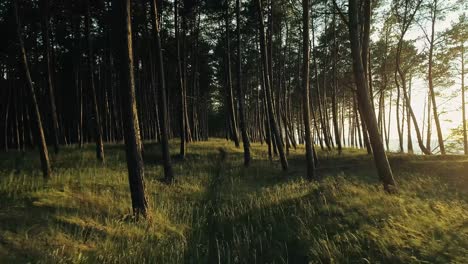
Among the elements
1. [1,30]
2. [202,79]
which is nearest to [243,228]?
[1,30]

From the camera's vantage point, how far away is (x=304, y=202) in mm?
9742

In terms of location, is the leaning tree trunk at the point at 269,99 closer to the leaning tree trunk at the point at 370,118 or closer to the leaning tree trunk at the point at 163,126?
the leaning tree trunk at the point at 163,126

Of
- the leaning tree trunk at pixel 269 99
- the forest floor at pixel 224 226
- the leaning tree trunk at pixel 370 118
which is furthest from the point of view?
the leaning tree trunk at pixel 269 99

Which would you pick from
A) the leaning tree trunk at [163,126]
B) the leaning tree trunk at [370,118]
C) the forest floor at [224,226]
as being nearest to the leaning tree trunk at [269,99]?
the leaning tree trunk at [163,126]

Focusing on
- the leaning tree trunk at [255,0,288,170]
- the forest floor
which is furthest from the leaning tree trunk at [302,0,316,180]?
the forest floor

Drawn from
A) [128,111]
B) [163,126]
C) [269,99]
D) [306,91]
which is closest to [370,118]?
[306,91]

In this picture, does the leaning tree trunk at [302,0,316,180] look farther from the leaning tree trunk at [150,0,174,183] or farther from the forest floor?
the leaning tree trunk at [150,0,174,183]

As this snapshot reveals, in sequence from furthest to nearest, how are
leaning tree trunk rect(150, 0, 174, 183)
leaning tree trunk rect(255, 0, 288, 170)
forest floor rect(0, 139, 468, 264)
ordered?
leaning tree trunk rect(255, 0, 288, 170), leaning tree trunk rect(150, 0, 174, 183), forest floor rect(0, 139, 468, 264)

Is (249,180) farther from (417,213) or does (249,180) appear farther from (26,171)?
(417,213)

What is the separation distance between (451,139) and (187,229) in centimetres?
3050

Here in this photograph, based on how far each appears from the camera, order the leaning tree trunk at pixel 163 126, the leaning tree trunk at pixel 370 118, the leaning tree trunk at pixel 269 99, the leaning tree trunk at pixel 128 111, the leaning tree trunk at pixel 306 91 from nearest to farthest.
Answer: the leaning tree trunk at pixel 128 111, the leaning tree trunk at pixel 370 118, the leaning tree trunk at pixel 163 126, the leaning tree trunk at pixel 306 91, the leaning tree trunk at pixel 269 99

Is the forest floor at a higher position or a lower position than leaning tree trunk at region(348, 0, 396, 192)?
lower

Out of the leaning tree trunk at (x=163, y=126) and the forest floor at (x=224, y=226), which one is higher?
the leaning tree trunk at (x=163, y=126)

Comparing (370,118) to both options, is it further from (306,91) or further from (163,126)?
(163,126)
